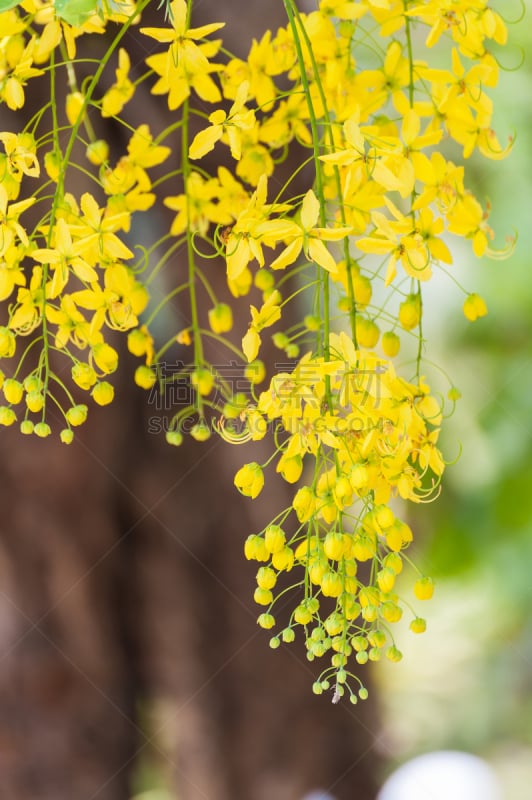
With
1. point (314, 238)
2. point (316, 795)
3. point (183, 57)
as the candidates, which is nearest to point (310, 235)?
point (314, 238)

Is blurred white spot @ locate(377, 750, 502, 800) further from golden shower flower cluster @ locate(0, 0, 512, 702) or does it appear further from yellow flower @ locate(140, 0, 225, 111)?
yellow flower @ locate(140, 0, 225, 111)

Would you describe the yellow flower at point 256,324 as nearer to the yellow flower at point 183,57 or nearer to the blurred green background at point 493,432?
the yellow flower at point 183,57

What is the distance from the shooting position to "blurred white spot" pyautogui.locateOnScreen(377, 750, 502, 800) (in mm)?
1628

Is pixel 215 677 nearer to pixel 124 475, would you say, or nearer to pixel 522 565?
pixel 124 475

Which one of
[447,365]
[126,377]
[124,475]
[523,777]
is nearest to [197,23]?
[126,377]

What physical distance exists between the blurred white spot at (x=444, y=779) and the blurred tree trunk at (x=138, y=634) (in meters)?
0.44

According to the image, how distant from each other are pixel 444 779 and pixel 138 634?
3.24 feet

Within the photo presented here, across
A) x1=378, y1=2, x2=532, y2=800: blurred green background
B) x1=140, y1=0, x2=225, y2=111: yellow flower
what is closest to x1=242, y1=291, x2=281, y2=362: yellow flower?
x1=140, y1=0, x2=225, y2=111: yellow flower

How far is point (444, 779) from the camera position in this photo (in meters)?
1.82

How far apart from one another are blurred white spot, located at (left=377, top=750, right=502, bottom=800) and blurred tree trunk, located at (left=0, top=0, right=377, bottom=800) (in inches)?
17.2

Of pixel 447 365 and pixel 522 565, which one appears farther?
pixel 447 365

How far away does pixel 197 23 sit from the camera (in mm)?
887

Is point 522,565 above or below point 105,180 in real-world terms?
below

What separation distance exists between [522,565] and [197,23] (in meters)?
1.15
